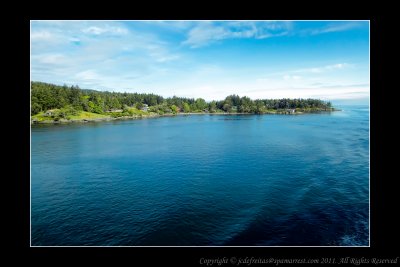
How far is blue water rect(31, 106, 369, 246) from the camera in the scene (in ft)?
61.4

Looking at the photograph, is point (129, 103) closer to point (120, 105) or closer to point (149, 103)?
point (120, 105)

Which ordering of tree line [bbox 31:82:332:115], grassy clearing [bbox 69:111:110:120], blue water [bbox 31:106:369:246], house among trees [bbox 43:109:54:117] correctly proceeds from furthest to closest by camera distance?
tree line [bbox 31:82:332:115] → grassy clearing [bbox 69:111:110:120] → house among trees [bbox 43:109:54:117] → blue water [bbox 31:106:369:246]

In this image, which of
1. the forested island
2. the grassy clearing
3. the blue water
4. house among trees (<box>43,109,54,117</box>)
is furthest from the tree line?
the blue water

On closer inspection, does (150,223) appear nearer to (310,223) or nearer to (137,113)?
(310,223)

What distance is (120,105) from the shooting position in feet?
A: 465

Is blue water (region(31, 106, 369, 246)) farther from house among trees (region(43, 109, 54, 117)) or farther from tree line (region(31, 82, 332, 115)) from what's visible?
tree line (region(31, 82, 332, 115))

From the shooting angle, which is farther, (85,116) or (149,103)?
(149,103)

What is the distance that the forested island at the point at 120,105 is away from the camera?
97625 mm

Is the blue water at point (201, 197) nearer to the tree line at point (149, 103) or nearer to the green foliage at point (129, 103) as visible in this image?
the green foliage at point (129, 103)

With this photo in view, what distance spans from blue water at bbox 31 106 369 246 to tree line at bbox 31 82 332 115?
232 ft

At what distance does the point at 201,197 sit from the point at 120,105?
4955 inches

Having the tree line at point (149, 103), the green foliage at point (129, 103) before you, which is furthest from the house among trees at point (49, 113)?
the tree line at point (149, 103)

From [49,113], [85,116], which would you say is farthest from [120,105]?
[49,113]
